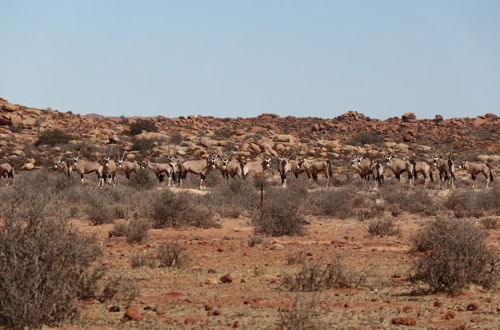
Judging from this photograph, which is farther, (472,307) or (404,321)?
(472,307)

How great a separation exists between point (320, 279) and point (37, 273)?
13.7ft

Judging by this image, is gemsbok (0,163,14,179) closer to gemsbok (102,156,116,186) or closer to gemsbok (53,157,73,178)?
gemsbok (53,157,73,178)

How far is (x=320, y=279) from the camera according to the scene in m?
9.60

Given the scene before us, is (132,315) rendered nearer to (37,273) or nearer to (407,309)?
(37,273)

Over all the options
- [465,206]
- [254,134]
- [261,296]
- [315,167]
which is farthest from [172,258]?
[254,134]

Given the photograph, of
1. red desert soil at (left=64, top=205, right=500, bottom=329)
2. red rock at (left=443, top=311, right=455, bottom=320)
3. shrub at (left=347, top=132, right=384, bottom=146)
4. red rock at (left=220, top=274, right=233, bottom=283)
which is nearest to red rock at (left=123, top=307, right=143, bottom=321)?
red desert soil at (left=64, top=205, right=500, bottom=329)

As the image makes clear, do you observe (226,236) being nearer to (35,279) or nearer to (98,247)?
(98,247)

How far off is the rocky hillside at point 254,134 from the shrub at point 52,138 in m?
0.68

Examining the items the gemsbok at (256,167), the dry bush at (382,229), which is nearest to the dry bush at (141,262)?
the dry bush at (382,229)

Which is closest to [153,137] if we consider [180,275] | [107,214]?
[107,214]

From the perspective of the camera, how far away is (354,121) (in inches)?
3607

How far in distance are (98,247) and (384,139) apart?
7388 centimetres

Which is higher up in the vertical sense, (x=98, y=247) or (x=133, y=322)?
(x=98, y=247)

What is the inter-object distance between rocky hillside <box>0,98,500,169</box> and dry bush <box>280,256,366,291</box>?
4359 centimetres
